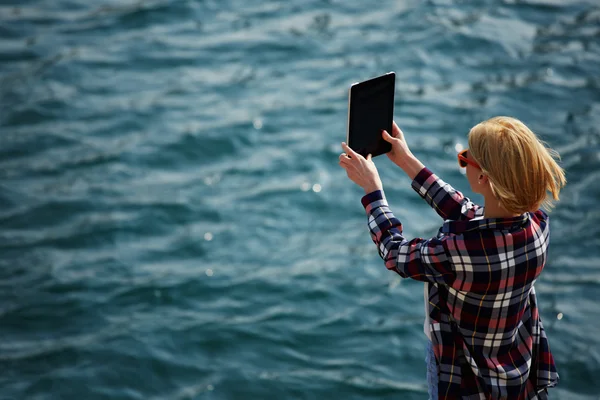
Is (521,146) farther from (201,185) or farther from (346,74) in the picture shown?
(346,74)

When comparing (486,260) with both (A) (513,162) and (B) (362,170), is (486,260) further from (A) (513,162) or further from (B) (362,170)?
(B) (362,170)

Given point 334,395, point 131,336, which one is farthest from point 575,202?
point 131,336

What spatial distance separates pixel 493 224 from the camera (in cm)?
255

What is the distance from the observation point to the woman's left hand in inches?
111

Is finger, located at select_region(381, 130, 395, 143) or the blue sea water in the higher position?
finger, located at select_region(381, 130, 395, 143)

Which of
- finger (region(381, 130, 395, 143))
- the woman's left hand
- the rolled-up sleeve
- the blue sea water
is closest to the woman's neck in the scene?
the rolled-up sleeve

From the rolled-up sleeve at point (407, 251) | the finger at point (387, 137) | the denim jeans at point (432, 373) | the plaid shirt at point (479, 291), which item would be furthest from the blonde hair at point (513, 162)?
the denim jeans at point (432, 373)

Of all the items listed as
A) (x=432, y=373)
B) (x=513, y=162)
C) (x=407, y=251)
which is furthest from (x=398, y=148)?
(x=432, y=373)

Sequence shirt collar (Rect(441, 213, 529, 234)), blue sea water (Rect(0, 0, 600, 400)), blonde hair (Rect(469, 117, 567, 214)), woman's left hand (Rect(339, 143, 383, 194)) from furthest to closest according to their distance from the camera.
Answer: blue sea water (Rect(0, 0, 600, 400)), woman's left hand (Rect(339, 143, 383, 194)), shirt collar (Rect(441, 213, 529, 234)), blonde hair (Rect(469, 117, 567, 214))

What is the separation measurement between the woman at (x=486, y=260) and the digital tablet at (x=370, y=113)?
0.26 ft

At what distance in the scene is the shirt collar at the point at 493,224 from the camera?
2.55m

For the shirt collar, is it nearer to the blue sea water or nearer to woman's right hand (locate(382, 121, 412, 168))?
woman's right hand (locate(382, 121, 412, 168))

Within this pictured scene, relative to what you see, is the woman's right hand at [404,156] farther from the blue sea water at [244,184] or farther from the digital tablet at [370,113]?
the blue sea water at [244,184]

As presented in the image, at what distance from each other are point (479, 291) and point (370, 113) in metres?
0.81
